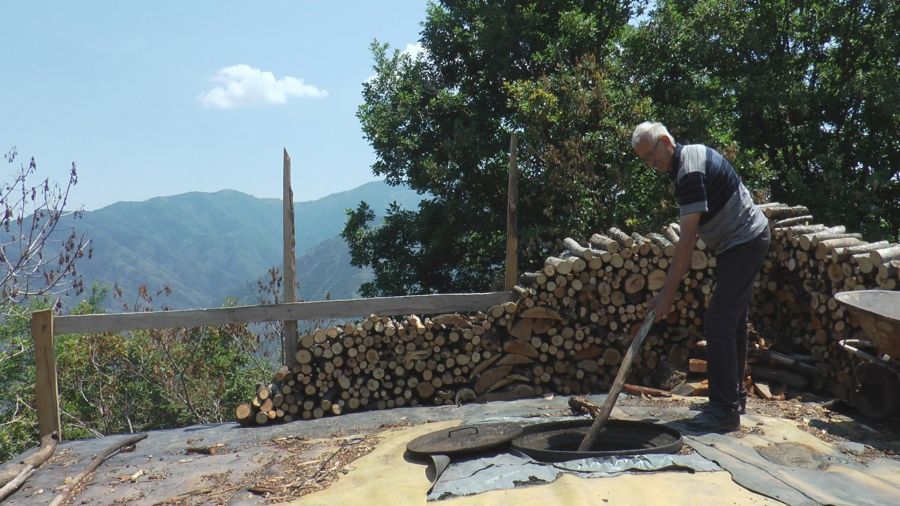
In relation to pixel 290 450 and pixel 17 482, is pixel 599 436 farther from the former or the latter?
pixel 17 482

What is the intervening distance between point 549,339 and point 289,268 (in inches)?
91.9

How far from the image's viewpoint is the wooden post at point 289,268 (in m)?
5.79

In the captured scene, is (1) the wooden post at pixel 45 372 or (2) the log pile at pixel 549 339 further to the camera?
(2) the log pile at pixel 549 339

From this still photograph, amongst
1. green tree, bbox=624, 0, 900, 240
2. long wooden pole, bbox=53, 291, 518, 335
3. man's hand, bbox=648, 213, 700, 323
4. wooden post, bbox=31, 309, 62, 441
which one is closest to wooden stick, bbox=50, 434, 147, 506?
wooden post, bbox=31, 309, 62, 441

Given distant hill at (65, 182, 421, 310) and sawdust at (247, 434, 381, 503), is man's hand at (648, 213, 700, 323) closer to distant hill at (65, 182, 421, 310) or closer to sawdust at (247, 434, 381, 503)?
sawdust at (247, 434, 381, 503)

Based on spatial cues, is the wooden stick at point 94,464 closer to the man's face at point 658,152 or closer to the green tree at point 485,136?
the man's face at point 658,152

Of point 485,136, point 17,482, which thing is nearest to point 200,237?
point 485,136

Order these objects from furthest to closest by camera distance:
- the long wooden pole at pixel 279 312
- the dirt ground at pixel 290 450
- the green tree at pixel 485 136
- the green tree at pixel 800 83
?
the green tree at pixel 800 83
the green tree at pixel 485 136
the long wooden pole at pixel 279 312
the dirt ground at pixel 290 450

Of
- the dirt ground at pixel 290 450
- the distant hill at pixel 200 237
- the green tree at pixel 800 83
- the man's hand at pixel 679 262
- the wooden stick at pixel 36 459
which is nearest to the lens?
the dirt ground at pixel 290 450

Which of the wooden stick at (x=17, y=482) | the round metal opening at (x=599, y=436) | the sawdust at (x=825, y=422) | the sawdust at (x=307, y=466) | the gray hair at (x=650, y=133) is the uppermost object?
the gray hair at (x=650, y=133)

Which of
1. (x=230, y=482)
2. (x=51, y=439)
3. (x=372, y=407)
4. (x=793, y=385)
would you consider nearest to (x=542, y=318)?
(x=372, y=407)

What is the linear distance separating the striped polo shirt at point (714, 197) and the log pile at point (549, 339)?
1.75 metres

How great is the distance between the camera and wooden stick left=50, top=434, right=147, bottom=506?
3761 millimetres


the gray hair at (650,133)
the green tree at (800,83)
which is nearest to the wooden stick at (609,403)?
the gray hair at (650,133)
